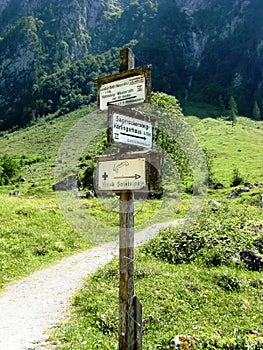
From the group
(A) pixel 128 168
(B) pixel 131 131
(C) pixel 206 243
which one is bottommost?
(C) pixel 206 243

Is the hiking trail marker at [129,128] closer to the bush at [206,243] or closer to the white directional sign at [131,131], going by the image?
the white directional sign at [131,131]

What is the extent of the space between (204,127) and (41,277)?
107 m

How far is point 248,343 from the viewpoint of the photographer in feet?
22.1

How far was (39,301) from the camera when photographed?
10.9 meters

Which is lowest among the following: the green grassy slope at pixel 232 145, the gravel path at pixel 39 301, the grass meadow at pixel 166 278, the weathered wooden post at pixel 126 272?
the gravel path at pixel 39 301

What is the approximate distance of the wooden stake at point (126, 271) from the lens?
5.68 meters

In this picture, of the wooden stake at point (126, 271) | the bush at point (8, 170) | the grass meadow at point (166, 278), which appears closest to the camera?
the wooden stake at point (126, 271)

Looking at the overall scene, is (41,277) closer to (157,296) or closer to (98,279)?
(98,279)

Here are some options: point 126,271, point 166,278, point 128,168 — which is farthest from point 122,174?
point 166,278

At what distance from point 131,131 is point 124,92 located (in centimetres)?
80

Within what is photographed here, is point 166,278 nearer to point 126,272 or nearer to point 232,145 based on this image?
point 126,272

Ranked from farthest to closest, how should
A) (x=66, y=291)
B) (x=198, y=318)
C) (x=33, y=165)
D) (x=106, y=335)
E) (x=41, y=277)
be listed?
(x=33, y=165), (x=41, y=277), (x=66, y=291), (x=198, y=318), (x=106, y=335)

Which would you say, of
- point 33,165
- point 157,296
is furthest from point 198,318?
point 33,165

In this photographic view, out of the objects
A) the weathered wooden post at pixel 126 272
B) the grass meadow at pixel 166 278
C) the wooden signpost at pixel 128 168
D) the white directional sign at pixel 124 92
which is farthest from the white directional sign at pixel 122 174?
the grass meadow at pixel 166 278
